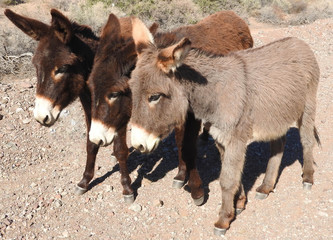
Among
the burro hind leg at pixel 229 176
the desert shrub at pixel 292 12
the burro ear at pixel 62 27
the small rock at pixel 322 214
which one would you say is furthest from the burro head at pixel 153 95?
the desert shrub at pixel 292 12

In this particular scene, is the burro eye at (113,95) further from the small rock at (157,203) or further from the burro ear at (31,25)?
the small rock at (157,203)

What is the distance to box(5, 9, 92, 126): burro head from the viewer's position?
2.98 meters

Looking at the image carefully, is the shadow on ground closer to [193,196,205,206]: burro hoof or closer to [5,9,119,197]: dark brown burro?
[193,196,205,206]: burro hoof

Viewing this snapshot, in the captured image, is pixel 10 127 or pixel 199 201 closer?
pixel 199 201

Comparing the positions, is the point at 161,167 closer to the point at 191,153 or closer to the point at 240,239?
the point at 191,153

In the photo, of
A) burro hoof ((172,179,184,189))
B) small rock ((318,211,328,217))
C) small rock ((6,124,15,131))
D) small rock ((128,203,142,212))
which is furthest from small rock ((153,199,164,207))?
small rock ((6,124,15,131))

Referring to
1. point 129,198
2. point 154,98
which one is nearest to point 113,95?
point 154,98

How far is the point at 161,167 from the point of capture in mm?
4574

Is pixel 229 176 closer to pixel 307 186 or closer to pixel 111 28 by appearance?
pixel 307 186

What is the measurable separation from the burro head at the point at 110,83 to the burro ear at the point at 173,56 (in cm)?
54

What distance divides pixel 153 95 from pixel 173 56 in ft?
1.22

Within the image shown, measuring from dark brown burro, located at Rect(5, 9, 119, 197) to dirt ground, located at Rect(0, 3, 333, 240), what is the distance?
1246 mm

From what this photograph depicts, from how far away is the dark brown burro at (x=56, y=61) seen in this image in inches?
117

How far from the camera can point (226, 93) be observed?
289 cm
